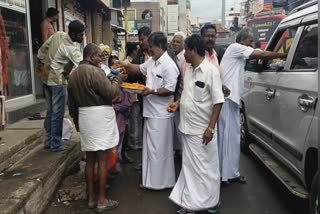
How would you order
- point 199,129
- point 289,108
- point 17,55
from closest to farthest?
point 199,129 < point 289,108 < point 17,55

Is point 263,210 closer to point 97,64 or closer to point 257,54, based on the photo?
point 257,54

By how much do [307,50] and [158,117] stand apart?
67.4 inches

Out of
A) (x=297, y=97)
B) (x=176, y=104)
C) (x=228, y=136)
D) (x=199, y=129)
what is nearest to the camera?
(x=297, y=97)

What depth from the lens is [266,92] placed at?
4.32m

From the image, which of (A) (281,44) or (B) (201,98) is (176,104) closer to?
(B) (201,98)

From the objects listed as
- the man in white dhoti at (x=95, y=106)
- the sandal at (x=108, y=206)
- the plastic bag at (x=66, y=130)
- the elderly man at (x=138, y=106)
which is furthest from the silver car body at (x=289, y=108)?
the plastic bag at (x=66, y=130)

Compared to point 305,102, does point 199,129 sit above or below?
below

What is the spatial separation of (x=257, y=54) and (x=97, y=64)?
177 cm

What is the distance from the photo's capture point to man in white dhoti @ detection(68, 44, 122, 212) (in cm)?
350

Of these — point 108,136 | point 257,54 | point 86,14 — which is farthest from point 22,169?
point 86,14

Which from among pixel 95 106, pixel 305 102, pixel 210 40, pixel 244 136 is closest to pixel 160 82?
pixel 210 40

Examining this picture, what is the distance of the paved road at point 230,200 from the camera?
12.3ft

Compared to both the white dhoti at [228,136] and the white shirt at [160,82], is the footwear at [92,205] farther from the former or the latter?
the white dhoti at [228,136]

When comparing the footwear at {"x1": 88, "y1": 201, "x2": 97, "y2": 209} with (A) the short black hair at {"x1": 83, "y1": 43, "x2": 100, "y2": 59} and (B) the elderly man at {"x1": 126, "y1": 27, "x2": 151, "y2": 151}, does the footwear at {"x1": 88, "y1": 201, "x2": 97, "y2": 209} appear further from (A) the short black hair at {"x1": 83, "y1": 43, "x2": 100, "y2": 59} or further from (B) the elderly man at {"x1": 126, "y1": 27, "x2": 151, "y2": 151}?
(A) the short black hair at {"x1": 83, "y1": 43, "x2": 100, "y2": 59}
